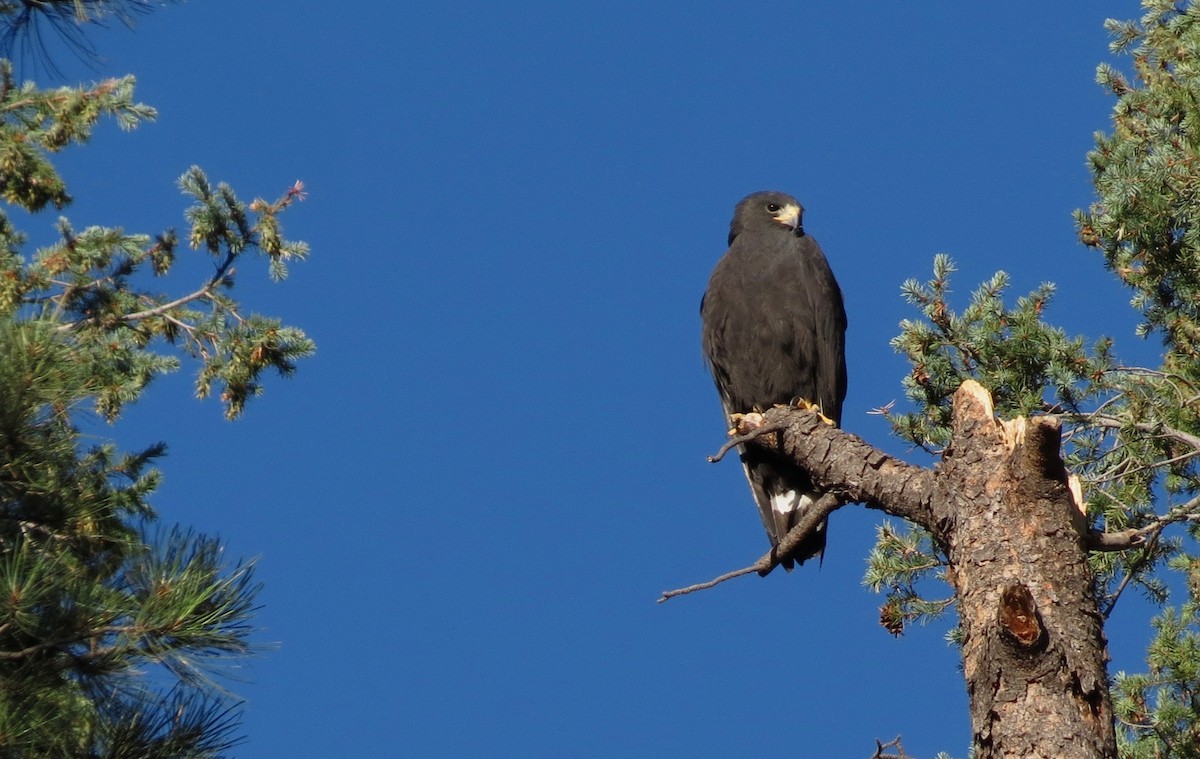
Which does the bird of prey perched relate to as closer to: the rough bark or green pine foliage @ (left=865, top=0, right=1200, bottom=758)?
green pine foliage @ (left=865, top=0, right=1200, bottom=758)

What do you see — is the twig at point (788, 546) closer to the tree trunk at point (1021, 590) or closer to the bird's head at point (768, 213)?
the tree trunk at point (1021, 590)

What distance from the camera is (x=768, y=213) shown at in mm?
6941

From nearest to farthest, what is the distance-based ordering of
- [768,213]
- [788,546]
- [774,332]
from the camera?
[788,546]
[774,332]
[768,213]

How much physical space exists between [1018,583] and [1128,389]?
376 centimetres

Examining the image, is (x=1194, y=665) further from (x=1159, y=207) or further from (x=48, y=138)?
(x=48, y=138)

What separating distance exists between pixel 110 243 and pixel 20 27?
468cm

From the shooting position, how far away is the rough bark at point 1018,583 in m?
3.08

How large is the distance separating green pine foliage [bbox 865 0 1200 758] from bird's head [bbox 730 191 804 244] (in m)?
0.70

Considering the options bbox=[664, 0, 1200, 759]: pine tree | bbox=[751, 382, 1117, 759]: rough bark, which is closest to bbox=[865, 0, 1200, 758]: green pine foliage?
bbox=[664, 0, 1200, 759]: pine tree

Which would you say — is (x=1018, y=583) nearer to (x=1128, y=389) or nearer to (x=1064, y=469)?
(x=1064, y=469)

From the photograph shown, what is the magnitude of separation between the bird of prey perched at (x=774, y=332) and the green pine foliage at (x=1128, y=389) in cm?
55

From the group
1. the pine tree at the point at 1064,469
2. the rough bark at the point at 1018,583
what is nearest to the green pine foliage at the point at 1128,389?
the pine tree at the point at 1064,469

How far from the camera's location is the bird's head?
22.3 ft

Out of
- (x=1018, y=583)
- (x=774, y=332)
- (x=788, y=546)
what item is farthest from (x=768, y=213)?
(x=1018, y=583)
